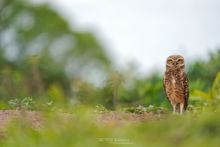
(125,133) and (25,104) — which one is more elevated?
(25,104)

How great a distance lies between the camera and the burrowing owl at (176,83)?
1659 cm

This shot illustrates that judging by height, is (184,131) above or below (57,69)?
below

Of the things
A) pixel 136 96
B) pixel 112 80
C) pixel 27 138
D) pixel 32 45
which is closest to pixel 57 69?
pixel 32 45

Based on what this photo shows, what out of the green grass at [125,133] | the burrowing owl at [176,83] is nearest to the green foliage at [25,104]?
the burrowing owl at [176,83]

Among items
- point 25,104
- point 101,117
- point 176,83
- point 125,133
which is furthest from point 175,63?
point 125,133

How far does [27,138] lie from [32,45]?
6061 centimetres

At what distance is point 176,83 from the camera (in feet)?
54.4

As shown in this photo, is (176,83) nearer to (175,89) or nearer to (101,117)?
(175,89)

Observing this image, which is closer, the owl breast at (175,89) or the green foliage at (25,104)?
the green foliage at (25,104)

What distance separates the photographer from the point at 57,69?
219 feet

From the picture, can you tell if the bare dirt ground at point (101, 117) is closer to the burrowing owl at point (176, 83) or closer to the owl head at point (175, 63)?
the burrowing owl at point (176, 83)

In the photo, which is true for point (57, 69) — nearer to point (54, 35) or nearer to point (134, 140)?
point (54, 35)

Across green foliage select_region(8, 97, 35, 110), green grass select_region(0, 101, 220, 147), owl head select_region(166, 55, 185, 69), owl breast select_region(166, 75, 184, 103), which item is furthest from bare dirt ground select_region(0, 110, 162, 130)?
green grass select_region(0, 101, 220, 147)

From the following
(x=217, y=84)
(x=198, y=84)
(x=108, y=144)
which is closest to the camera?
(x=108, y=144)
